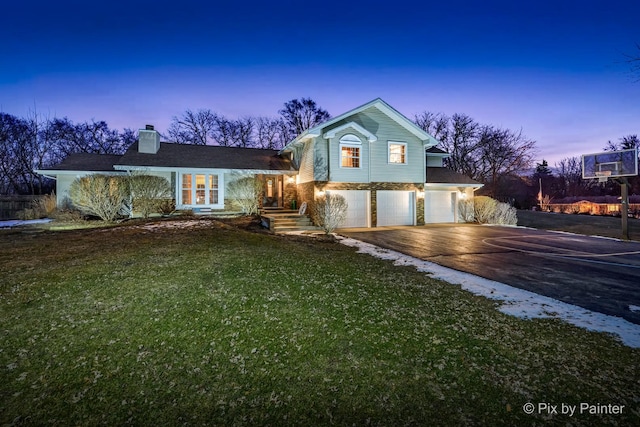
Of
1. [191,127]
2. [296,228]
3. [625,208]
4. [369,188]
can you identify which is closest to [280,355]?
[296,228]

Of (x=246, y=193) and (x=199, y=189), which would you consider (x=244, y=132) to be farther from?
(x=246, y=193)

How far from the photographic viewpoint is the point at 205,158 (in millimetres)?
18641

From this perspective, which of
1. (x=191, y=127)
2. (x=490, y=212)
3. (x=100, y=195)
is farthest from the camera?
(x=191, y=127)

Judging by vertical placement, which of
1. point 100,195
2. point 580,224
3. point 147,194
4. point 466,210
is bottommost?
point 580,224

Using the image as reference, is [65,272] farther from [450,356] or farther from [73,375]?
[450,356]

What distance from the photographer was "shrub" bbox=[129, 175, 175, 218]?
15305mm

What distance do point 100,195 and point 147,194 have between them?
214 centimetres

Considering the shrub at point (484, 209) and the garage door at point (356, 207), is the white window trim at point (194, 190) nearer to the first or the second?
the garage door at point (356, 207)

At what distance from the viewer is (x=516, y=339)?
355cm

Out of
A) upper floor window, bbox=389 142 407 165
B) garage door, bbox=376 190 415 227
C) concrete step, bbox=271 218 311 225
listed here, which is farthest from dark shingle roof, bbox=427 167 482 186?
concrete step, bbox=271 218 311 225

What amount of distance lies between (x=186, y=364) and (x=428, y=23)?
19.8 metres

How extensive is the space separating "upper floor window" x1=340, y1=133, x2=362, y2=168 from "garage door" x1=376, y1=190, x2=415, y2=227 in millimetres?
2409

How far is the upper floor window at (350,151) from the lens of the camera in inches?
641

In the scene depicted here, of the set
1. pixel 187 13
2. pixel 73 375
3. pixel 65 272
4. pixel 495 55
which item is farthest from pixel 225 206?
pixel 495 55
